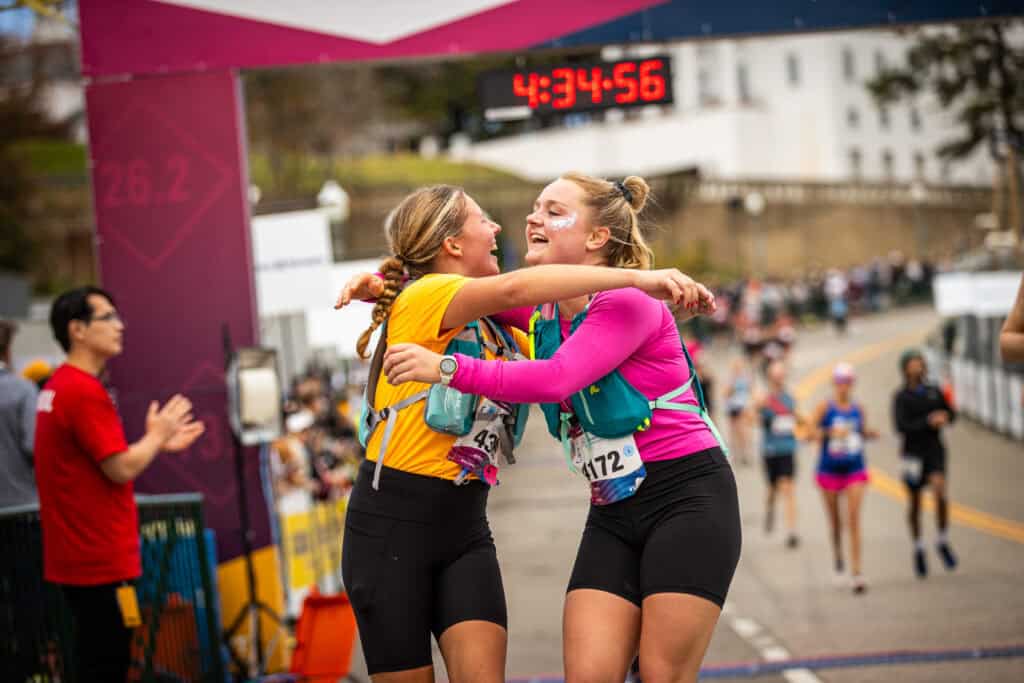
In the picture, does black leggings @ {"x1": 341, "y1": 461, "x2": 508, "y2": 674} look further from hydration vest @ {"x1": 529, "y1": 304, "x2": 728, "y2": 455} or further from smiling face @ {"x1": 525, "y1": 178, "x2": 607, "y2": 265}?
smiling face @ {"x1": 525, "y1": 178, "x2": 607, "y2": 265}

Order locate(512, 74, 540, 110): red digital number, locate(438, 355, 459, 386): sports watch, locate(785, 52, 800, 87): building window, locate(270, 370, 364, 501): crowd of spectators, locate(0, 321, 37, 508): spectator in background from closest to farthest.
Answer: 1. locate(438, 355, 459, 386): sports watch
2. locate(0, 321, 37, 508): spectator in background
3. locate(512, 74, 540, 110): red digital number
4. locate(270, 370, 364, 501): crowd of spectators
5. locate(785, 52, 800, 87): building window

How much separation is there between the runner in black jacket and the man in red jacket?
29.4 ft

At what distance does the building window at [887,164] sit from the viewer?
248 feet

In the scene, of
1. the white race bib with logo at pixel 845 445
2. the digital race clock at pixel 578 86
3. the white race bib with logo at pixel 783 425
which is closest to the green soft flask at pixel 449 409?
the digital race clock at pixel 578 86

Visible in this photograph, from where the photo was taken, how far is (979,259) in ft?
69.4

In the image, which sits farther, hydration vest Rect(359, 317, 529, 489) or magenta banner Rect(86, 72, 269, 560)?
magenta banner Rect(86, 72, 269, 560)

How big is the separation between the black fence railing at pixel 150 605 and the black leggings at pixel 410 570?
3.47 m

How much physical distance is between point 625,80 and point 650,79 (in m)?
0.16

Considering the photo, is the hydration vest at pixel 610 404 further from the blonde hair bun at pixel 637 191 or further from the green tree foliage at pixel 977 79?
the green tree foliage at pixel 977 79

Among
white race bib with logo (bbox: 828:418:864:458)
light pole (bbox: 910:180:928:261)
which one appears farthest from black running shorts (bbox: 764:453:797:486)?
light pole (bbox: 910:180:928:261)

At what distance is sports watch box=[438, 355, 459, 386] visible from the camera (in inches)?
155

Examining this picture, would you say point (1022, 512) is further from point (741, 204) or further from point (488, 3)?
point (741, 204)

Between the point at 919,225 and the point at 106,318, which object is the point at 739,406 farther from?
the point at 919,225

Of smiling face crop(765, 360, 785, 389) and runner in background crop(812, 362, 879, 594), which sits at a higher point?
smiling face crop(765, 360, 785, 389)
